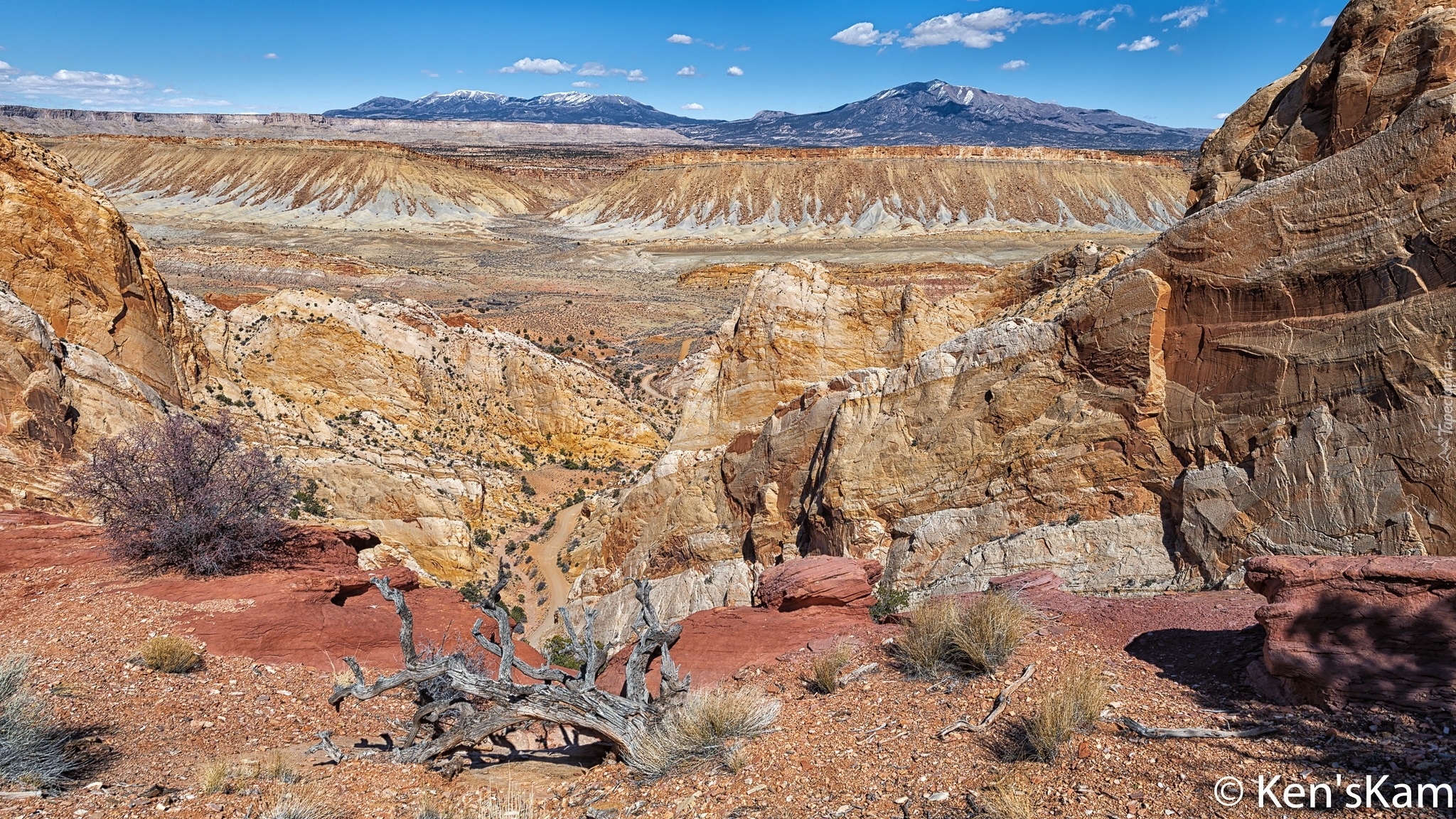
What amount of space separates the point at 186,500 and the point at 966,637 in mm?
10428

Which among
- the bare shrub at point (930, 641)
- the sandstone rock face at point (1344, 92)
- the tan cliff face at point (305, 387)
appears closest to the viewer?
the bare shrub at point (930, 641)

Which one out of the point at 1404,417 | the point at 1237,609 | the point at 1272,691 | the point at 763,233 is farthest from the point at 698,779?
the point at 763,233

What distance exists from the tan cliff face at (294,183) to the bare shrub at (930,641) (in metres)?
103

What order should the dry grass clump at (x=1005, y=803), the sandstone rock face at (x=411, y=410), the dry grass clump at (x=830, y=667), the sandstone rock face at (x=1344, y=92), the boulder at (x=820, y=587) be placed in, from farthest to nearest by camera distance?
the sandstone rock face at (x=411, y=410) → the boulder at (x=820, y=587) → the sandstone rock face at (x=1344, y=92) → the dry grass clump at (x=830, y=667) → the dry grass clump at (x=1005, y=803)

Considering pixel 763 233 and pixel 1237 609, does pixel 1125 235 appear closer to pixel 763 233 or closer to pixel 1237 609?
pixel 763 233

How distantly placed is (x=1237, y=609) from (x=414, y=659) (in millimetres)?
7283

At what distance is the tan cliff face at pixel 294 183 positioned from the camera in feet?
345

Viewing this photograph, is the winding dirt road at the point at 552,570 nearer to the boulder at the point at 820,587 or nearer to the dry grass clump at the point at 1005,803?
the boulder at the point at 820,587

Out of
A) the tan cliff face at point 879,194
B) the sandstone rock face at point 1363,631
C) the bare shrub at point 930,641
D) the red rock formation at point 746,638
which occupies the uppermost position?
the tan cliff face at point 879,194

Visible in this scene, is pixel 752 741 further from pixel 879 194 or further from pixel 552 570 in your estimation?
Answer: pixel 879 194

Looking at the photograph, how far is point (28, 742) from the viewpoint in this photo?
580 cm

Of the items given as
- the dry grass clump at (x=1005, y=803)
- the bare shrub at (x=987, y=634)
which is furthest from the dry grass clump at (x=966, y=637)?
the dry grass clump at (x=1005, y=803)

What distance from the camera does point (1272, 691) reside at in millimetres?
5758

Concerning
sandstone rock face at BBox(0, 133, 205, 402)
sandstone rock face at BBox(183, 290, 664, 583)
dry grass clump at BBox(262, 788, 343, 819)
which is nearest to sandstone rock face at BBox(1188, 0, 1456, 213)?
dry grass clump at BBox(262, 788, 343, 819)
